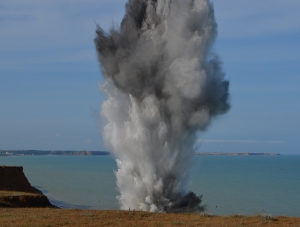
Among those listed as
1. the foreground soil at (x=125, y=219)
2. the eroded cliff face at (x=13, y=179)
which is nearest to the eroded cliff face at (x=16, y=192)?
the eroded cliff face at (x=13, y=179)

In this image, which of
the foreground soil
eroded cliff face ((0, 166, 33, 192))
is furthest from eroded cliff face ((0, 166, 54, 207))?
the foreground soil

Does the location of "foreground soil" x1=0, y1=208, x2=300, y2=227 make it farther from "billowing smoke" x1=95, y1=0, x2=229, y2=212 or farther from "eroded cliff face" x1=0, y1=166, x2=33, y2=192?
"eroded cliff face" x1=0, y1=166, x2=33, y2=192

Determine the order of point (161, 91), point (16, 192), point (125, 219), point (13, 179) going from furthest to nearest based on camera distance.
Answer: point (13, 179) < point (16, 192) < point (161, 91) < point (125, 219)

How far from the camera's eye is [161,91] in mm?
36594

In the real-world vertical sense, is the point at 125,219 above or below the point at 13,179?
below

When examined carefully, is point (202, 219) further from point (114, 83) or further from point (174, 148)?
point (114, 83)

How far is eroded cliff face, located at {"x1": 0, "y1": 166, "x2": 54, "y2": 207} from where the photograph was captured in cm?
3659

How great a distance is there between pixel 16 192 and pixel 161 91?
15979 mm

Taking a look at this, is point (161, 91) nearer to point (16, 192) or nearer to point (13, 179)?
point (16, 192)

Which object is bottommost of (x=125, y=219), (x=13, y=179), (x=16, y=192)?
(x=125, y=219)

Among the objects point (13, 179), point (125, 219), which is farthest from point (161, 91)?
point (13, 179)

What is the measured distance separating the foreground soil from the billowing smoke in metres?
6.46

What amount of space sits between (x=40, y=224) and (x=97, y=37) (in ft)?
56.4

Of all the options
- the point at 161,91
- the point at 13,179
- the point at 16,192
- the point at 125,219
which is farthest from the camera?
the point at 13,179
